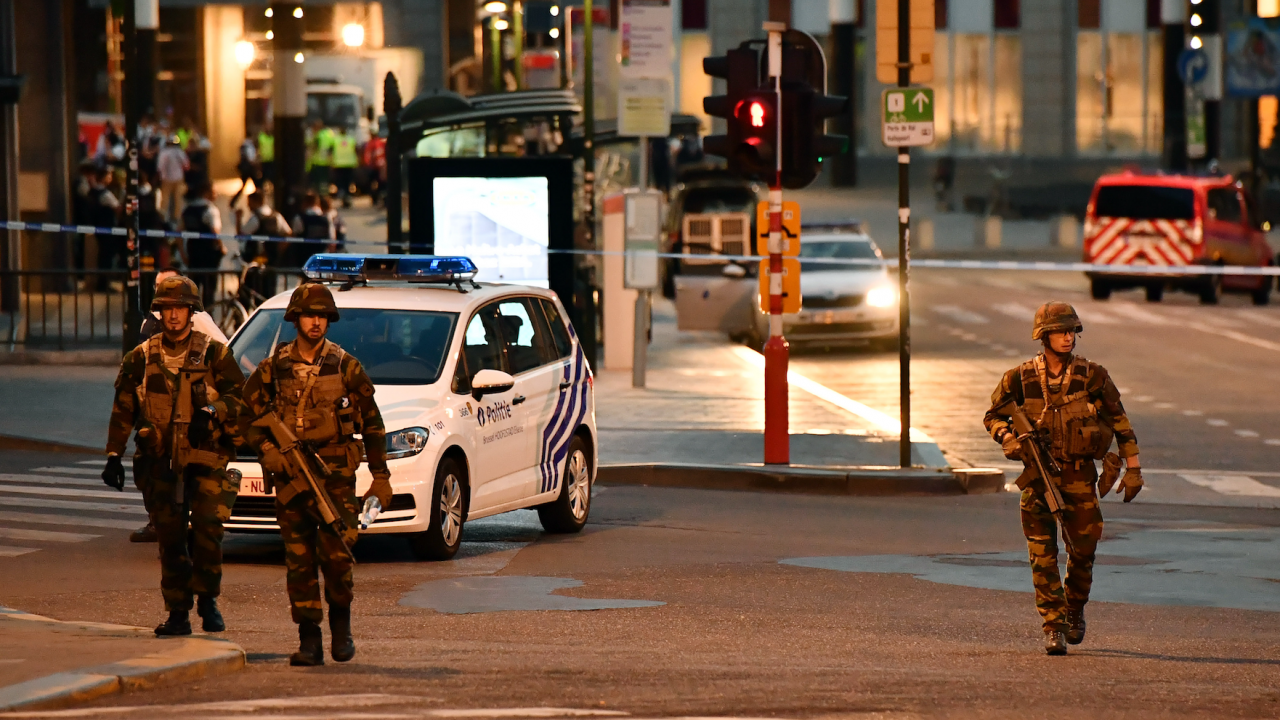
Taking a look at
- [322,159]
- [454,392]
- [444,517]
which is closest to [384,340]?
[454,392]

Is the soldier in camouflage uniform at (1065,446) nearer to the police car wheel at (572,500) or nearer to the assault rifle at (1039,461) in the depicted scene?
the assault rifle at (1039,461)

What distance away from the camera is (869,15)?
192 ft

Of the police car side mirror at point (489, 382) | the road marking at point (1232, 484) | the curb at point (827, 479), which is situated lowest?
the road marking at point (1232, 484)

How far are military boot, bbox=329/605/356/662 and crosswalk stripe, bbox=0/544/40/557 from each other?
3.90 meters

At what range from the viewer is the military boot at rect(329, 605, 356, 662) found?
822cm

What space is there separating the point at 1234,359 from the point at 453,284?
14.5 metres

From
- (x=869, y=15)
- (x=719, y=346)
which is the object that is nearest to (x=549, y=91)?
(x=719, y=346)

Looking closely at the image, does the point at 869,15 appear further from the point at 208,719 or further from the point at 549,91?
the point at 208,719

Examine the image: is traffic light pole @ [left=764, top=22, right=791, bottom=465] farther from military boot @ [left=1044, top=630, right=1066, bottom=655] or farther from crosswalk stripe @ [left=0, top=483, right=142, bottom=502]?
military boot @ [left=1044, top=630, right=1066, bottom=655]

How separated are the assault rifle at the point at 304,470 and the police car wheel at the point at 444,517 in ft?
10.1

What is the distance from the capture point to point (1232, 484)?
50.3 feet

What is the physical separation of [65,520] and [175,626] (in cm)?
447

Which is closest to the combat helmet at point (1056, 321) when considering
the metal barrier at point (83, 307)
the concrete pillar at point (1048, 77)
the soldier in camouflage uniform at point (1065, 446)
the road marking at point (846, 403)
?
the soldier in camouflage uniform at point (1065, 446)

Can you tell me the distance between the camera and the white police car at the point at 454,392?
11203mm
